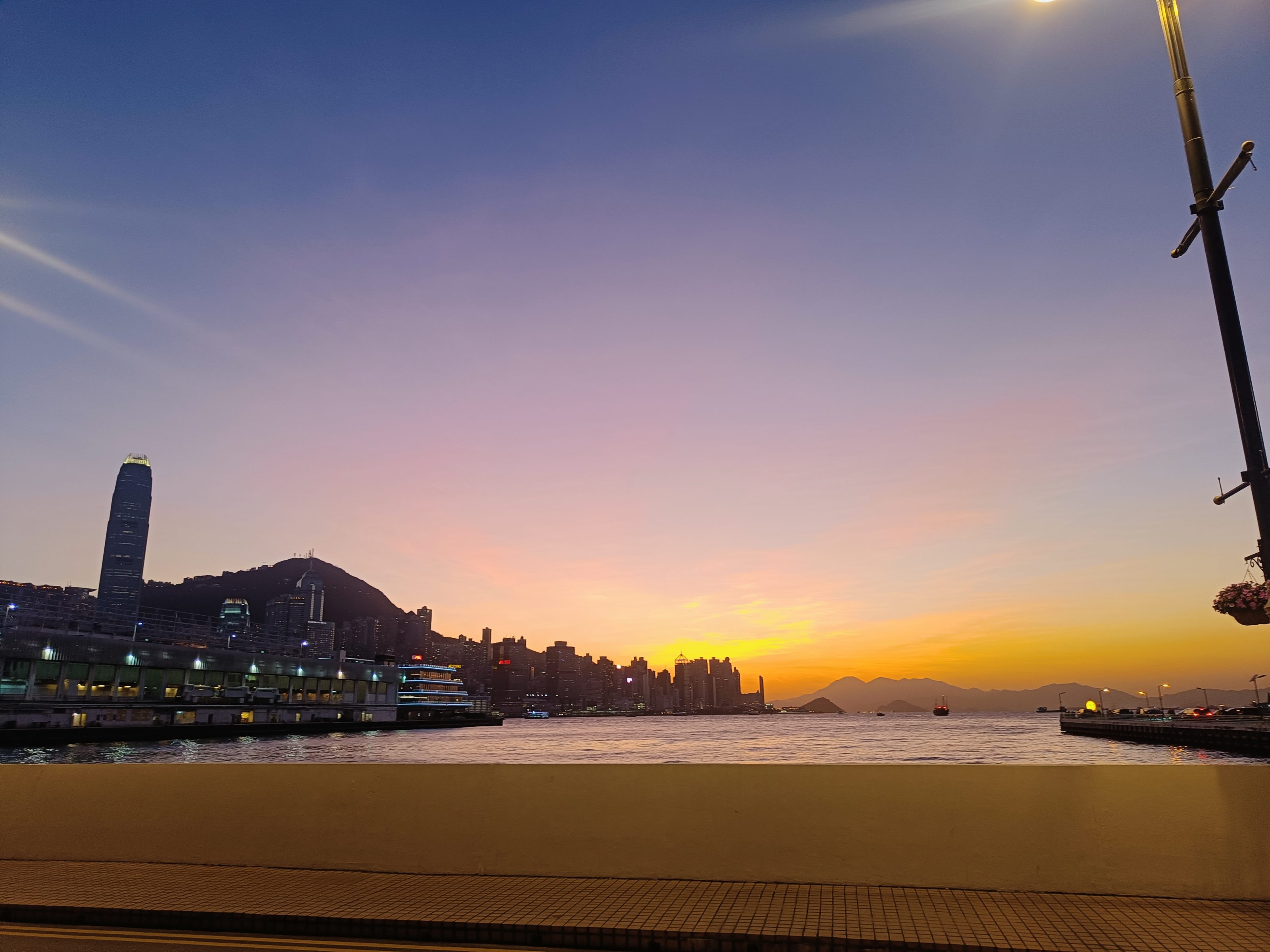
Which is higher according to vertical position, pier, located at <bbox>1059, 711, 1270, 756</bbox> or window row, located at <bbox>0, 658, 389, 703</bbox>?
window row, located at <bbox>0, 658, 389, 703</bbox>

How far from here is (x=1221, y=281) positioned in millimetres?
7027

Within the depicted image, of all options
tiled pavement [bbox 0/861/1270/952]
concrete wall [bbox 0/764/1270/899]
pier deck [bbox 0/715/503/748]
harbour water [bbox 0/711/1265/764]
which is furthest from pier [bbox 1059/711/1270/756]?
pier deck [bbox 0/715/503/748]

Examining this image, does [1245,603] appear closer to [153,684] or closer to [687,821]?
[687,821]

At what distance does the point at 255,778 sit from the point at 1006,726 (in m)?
203

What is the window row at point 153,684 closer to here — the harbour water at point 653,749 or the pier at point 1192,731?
the harbour water at point 653,749

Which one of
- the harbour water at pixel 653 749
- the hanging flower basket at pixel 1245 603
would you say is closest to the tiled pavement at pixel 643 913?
the hanging flower basket at pixel 1245 603

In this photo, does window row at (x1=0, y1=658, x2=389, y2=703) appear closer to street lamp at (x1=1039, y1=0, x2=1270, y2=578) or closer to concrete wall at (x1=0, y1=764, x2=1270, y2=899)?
concrete wall at (x1=0, y1=764, x2=1270, y2=899)

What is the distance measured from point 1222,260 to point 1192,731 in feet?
284

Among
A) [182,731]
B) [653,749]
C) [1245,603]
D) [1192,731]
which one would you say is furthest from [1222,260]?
[182,731]

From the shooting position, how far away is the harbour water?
73.9 metres

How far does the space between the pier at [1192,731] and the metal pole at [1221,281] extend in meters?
70.0

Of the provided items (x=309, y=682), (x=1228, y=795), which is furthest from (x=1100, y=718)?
(x=1228, y=795)

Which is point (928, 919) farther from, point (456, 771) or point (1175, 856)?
point (456, 771)

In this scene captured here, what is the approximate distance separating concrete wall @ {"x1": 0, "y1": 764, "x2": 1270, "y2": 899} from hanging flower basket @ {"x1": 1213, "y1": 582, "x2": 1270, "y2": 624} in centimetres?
193
